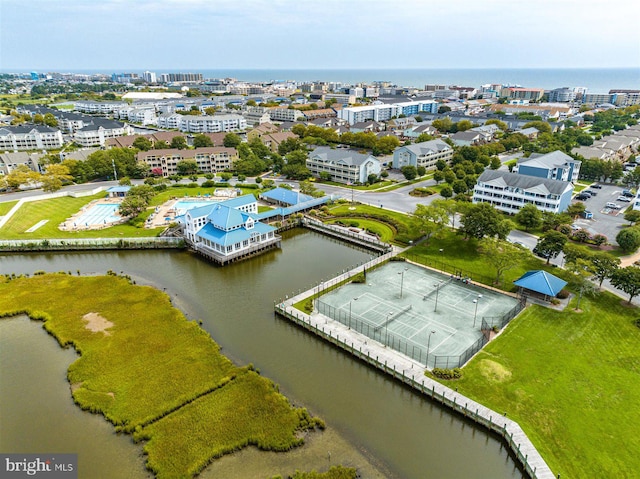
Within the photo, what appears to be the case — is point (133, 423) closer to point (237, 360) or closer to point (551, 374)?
point (237, 360)

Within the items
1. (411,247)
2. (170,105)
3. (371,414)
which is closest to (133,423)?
(371,414)

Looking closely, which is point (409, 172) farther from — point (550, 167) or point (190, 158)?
point (190, 158)

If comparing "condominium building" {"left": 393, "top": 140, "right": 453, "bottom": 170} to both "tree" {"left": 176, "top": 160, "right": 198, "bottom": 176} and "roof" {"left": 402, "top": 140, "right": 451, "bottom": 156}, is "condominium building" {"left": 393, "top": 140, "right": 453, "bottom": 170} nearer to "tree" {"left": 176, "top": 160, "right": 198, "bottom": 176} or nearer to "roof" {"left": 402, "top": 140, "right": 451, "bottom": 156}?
"roof" {"left": 402, "top": 140, "right": 451, "bottom": 156}

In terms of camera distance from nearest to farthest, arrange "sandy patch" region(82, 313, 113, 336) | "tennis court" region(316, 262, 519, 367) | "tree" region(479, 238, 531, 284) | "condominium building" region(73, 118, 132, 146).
Answer: "tennis court" region(316, 262, 519, 367), "sandy patch" region(82, 313, 113, 336), "tree" region(479, 238, 531, 284), "condominium building" region(73, 118, 132, 146)

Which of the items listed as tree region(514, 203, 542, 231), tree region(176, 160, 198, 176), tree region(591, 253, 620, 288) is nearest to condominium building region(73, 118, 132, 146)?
tree region(176, 160, 198, 176)

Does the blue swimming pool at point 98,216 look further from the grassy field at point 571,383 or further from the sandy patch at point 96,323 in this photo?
the grassy field at point 571,383

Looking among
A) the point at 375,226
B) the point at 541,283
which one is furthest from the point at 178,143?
the point at 541,283

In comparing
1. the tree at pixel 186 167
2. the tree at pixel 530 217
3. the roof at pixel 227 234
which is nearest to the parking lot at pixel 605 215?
the tree at pixel 530 217
